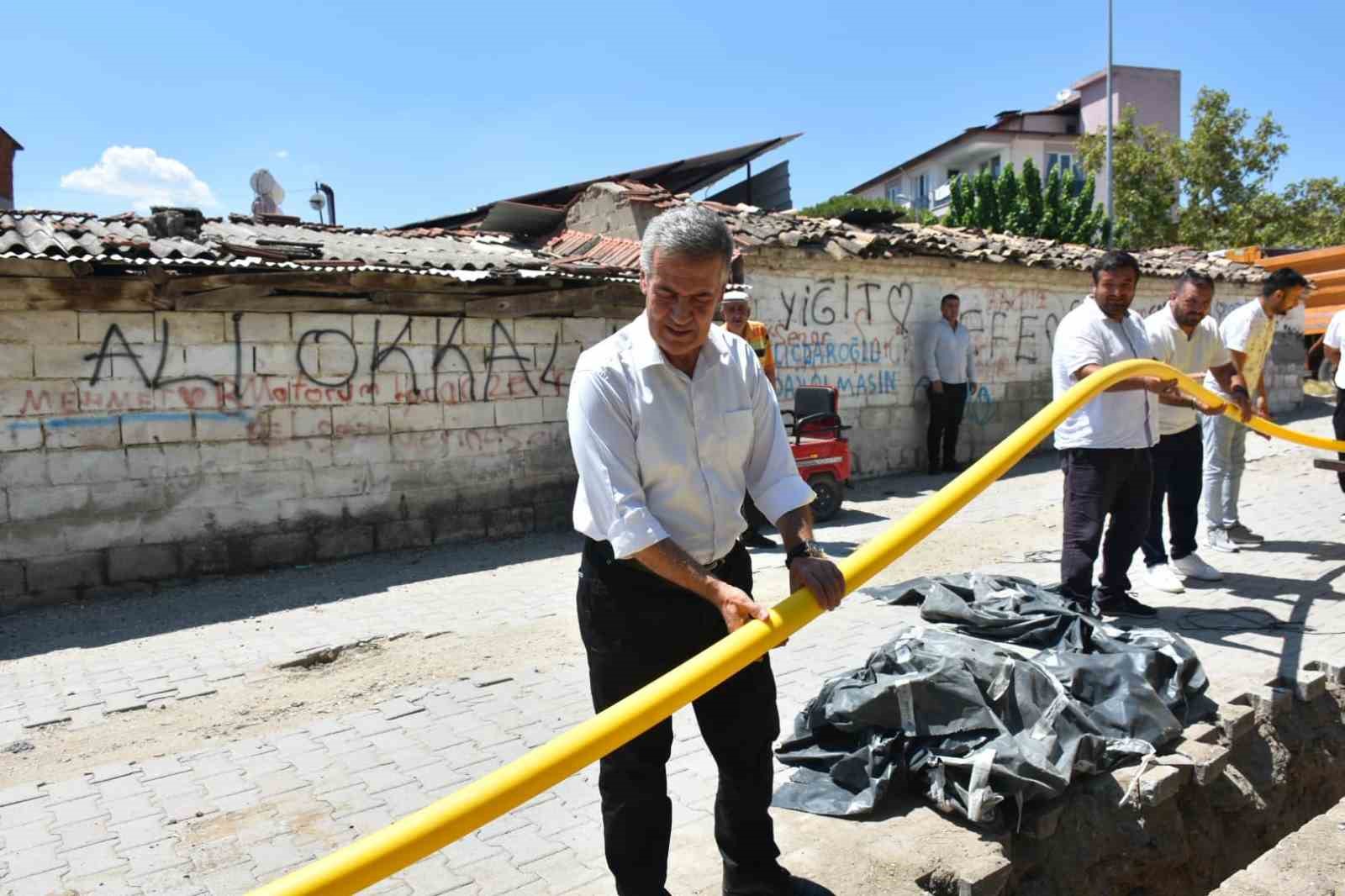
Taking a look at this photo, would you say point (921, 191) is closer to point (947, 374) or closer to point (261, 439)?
point (947, 374)

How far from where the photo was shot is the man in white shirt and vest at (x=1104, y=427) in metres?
5.11

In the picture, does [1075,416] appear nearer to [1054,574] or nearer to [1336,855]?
[1054,574]

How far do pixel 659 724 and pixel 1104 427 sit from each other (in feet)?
12.2

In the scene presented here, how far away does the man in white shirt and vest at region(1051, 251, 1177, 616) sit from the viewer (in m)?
5.11

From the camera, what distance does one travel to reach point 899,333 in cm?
1197

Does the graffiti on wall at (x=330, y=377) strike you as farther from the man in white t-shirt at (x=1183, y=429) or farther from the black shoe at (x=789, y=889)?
the black shoe at (x=789, y=889)

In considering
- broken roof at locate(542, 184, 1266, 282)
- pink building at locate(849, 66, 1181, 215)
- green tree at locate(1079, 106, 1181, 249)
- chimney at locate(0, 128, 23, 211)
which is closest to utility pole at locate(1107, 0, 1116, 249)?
green tree at locate(1079, 106, 1181, 249)

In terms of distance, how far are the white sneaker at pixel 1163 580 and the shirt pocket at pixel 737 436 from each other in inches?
190

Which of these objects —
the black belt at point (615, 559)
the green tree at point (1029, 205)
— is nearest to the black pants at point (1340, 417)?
the black belt at point (615, 559)

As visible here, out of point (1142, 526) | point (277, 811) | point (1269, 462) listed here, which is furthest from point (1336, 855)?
point (1269, 462)

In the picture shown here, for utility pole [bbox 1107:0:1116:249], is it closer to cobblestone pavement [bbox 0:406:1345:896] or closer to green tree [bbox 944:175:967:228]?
green tree [bbox 944:175:967:228]

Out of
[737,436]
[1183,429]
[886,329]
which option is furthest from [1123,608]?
[886,329]

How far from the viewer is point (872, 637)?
538 centimetres

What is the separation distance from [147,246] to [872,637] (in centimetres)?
596
